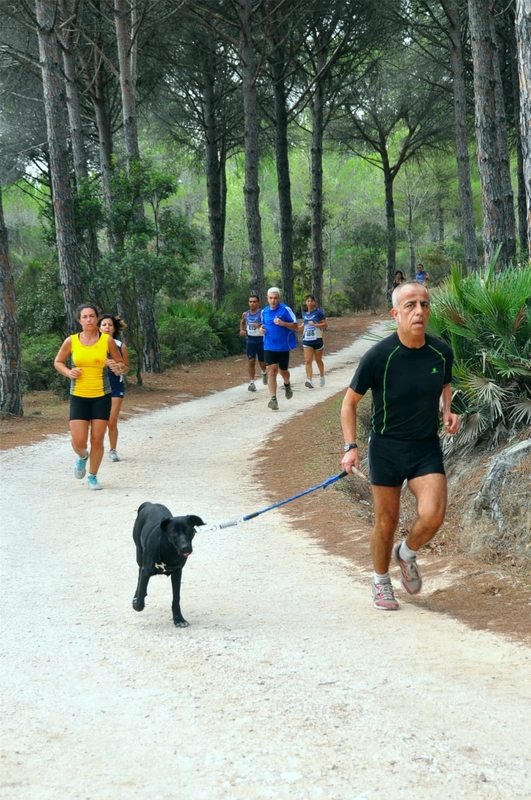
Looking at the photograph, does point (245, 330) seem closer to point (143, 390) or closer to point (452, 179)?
point (143, 390)

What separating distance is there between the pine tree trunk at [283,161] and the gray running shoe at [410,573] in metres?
24.5

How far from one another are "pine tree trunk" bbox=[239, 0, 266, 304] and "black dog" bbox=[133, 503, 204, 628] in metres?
18.9

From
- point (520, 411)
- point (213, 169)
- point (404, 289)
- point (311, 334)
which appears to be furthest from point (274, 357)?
point (213, 169)

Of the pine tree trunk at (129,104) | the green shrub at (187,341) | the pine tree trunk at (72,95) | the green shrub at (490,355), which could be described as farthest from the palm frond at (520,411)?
the pine tree trunk at (72,95)

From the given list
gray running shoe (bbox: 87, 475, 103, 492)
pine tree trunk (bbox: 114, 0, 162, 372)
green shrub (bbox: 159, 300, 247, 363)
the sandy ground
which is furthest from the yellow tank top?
green shrub (bbox: 159, 300, 247, 363)

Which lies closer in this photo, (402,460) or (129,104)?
(402,460)

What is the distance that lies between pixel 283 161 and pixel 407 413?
25422 mm

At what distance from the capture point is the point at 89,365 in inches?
388

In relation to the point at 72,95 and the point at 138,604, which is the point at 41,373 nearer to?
the point at 72,95

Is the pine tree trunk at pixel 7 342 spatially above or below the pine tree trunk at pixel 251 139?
below

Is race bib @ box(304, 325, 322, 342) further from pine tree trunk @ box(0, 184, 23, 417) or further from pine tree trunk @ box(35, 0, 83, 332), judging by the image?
pine tree trunk @ box(0, 184, 23, 417)

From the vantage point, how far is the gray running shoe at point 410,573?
5.63 m

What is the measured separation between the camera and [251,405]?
16.7 m

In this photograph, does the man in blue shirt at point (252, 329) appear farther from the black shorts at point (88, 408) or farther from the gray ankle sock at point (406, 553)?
the gray ankle sock at point (406, 553)
